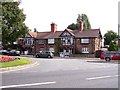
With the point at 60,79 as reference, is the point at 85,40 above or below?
above

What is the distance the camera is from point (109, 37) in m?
115

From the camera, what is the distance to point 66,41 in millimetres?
80500

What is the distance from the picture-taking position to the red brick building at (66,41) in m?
77.6

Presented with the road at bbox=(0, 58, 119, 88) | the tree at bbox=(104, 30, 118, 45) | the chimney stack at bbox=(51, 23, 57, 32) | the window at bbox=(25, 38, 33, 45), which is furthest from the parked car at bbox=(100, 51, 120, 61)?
the tree at bbox=(104, 30, 118, 45)

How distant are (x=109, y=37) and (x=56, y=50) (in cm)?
3983

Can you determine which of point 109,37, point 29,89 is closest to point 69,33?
point 109,37

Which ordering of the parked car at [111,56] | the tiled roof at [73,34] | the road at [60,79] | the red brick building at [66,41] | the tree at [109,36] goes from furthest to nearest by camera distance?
1. the tree at [109,36]
2. the tiled roof at [73,34]
3. the red brick building at [66,41]
4. the parked car at [111,56]
5. the road at [60,79]

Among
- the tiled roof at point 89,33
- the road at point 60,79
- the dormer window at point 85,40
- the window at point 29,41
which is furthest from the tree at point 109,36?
the road at point 60,79

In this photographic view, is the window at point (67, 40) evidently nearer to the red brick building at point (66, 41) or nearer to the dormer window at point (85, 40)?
the red brick building at point (66, 41)

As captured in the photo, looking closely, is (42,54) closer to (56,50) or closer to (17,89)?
(56,50)

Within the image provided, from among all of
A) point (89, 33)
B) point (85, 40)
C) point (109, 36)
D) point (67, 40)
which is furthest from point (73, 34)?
point (109, 36)

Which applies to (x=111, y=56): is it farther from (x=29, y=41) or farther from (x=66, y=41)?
(x=29, y=41)

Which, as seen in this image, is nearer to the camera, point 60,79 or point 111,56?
point 60,79

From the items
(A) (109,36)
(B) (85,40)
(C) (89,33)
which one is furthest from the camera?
(A) (109,36)
